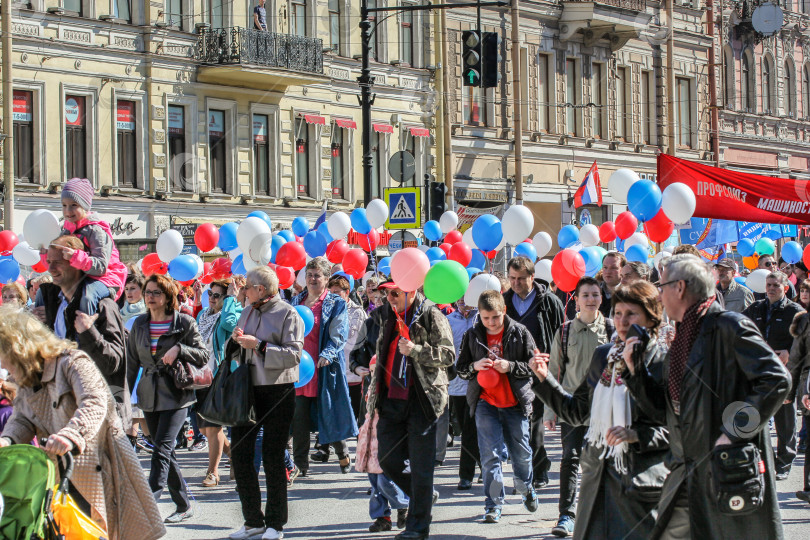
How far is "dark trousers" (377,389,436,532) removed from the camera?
8047 millimetres

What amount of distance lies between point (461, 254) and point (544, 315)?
4.93 m

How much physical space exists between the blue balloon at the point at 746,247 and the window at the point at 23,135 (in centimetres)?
1529

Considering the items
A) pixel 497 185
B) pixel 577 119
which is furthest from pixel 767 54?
pixel 497 185

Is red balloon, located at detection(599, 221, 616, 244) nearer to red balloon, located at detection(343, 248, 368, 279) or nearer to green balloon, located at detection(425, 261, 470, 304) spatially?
red balloon, located at detection(343, 248, 368, 279)

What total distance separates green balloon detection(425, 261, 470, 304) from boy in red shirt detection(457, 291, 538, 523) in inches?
13.3

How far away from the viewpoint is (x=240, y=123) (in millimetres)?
30000

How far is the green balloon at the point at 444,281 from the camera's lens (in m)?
8.77

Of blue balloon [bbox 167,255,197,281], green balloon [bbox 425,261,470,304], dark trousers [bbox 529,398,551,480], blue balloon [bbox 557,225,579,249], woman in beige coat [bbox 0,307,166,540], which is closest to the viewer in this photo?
woman in beige coat [bbox 0,307,166,540]

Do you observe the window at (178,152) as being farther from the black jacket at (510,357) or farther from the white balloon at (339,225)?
the black jacket at (510,357)

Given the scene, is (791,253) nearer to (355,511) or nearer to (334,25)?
(334,25)

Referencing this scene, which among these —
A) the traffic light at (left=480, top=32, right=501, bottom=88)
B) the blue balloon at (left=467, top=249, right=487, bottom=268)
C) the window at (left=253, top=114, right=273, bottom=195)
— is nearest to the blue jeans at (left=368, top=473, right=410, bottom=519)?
the blue balloon at (left=467, top=249, right=487, bottom=268)

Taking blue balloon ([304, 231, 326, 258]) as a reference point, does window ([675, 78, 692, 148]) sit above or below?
above

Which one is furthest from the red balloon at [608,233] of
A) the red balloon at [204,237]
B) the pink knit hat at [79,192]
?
the pink knit hat at [79,192]

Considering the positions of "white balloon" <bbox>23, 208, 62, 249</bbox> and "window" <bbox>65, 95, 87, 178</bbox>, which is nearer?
"white balloon" <bbox>23, 208, 62, 249</bbox>
